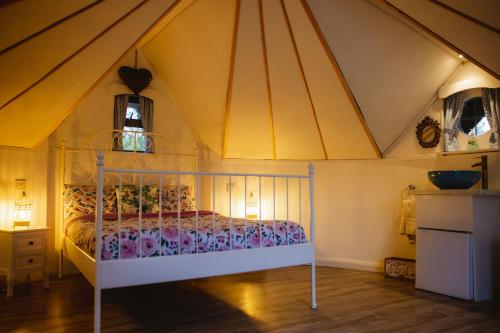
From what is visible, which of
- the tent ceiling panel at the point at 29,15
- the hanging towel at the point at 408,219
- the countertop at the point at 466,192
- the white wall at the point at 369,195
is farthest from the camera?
the white wall at the point at 369,195

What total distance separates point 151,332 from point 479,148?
12.7 ft

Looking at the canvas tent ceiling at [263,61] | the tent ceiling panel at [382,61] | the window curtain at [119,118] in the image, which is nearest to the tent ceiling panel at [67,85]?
the canvas tent ceiling at [263,61]

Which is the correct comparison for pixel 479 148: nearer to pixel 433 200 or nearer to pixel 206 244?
pixel 433 200

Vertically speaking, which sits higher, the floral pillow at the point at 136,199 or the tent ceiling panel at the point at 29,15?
the tent ceiling panel at the point at 29,15

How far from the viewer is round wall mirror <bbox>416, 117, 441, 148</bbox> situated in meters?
4.48

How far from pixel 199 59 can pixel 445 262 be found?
3684 mm

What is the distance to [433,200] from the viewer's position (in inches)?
155

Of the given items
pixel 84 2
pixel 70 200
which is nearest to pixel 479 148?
pixel 84 2

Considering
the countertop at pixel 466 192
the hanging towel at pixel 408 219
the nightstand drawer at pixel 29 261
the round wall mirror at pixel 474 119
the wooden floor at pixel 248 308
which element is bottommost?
the wooden floor at pixel 248 308

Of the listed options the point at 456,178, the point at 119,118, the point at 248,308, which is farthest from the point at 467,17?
the point at 119,118

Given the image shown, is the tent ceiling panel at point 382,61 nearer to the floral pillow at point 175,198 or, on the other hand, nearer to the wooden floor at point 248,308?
the wooden floor at point 248,308

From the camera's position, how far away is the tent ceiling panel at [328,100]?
389cm

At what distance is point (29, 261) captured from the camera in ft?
12.8

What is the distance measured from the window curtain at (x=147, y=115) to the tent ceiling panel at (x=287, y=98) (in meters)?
1.88
